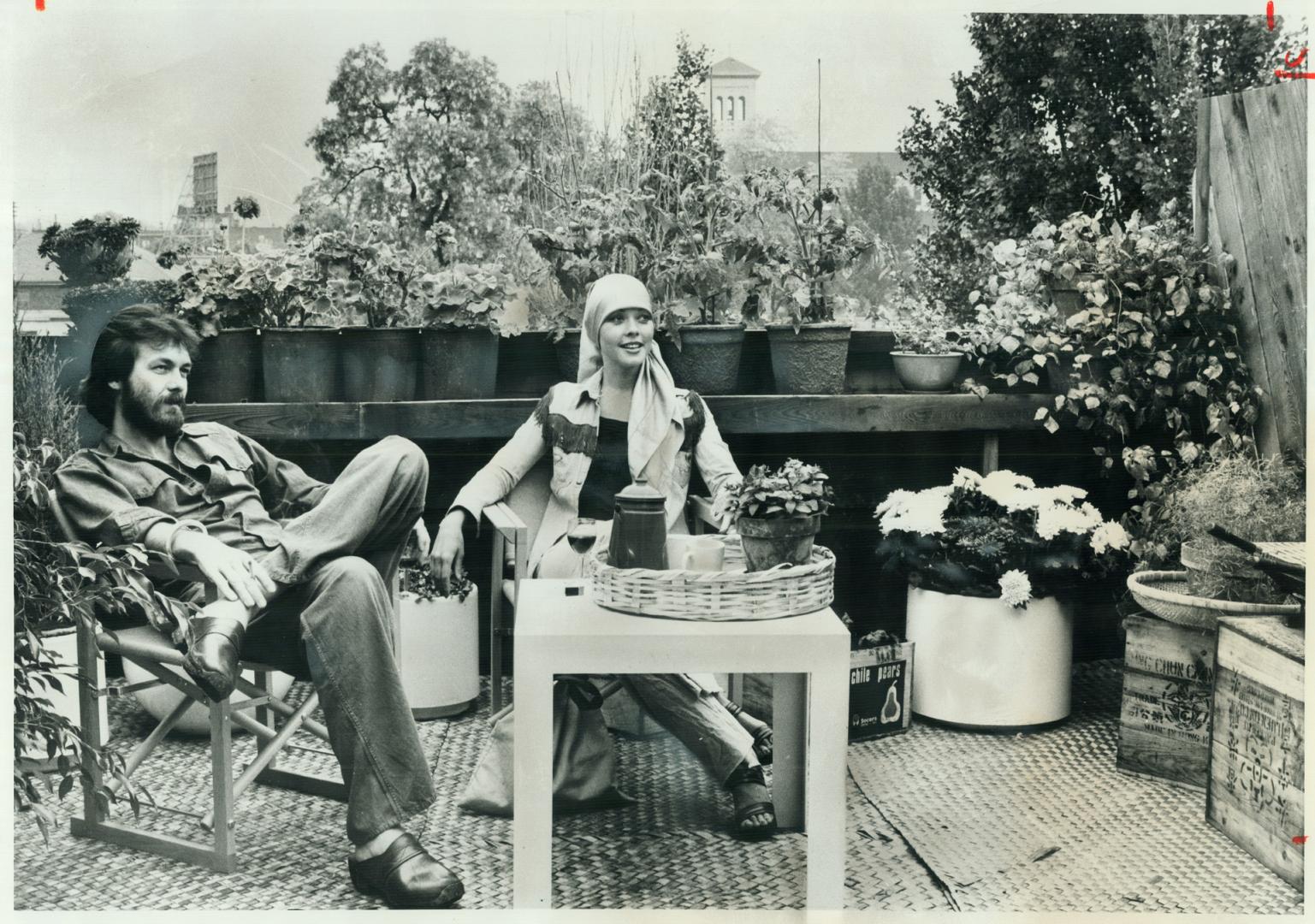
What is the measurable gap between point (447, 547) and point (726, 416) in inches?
36.0

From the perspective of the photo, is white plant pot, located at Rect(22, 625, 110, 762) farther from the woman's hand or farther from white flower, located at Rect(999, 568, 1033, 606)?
white flower, located at Rect(999, 568, 1033, 606)

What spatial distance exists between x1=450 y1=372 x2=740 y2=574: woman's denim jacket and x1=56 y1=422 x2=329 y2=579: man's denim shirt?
1.69 ft

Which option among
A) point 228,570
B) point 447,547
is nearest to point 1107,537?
point 447,547

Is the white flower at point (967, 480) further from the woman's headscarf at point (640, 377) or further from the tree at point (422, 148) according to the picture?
the tree at point (422, 148)

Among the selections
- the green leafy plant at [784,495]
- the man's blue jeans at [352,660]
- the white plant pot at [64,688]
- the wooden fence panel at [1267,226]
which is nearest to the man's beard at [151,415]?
the man's blue jeans at [352,660]

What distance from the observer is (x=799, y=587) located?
9.42ft

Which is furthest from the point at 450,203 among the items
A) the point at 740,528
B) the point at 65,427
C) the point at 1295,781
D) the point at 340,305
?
the point at 1295,781

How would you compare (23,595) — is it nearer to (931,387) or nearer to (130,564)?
(130,564)

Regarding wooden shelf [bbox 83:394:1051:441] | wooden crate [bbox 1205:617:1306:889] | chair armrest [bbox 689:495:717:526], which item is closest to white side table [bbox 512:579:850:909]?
chair armrest [bbox 689:495:717:526]

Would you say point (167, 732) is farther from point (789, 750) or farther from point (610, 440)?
point (789, 750)

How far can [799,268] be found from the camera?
3.87m

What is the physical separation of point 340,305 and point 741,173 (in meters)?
1.21

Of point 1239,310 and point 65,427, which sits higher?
point 1239,310

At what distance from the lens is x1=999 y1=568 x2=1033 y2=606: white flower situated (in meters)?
3.91
